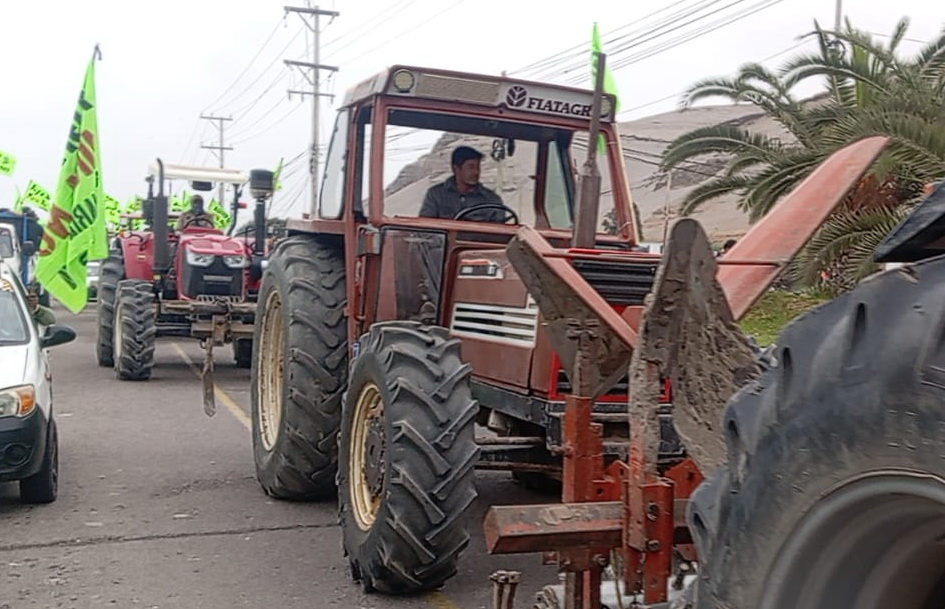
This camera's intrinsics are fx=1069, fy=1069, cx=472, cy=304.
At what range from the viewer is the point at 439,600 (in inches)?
190

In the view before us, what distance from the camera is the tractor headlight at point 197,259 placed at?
1362 cm

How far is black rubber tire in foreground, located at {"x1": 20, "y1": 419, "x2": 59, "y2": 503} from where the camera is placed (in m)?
6.62

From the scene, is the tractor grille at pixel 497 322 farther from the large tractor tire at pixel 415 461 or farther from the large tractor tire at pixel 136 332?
the large tractor tire at pixel 136 332

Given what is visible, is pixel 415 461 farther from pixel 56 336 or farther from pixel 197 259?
pixel 197 259

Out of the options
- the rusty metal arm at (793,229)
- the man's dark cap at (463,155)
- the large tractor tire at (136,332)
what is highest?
the man's dark cap at (463,155)

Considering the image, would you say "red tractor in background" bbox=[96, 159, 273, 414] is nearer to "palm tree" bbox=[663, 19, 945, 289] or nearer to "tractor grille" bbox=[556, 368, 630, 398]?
"palm tree" bbox=[663, 19, 945, 289]

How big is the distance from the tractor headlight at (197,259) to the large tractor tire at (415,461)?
9169 mm

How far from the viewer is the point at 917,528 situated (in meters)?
1.79

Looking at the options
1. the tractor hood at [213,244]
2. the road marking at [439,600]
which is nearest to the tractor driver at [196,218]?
the tractor hood at [213,244]

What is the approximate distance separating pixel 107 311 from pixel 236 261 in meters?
1.89

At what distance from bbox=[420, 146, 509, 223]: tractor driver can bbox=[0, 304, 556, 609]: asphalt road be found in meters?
1.75

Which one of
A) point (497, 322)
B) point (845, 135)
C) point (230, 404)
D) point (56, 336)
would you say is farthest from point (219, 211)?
point (497, 322)

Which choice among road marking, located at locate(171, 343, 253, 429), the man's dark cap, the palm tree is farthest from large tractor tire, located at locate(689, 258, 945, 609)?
the palm tree

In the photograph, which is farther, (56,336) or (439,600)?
(56,336)
